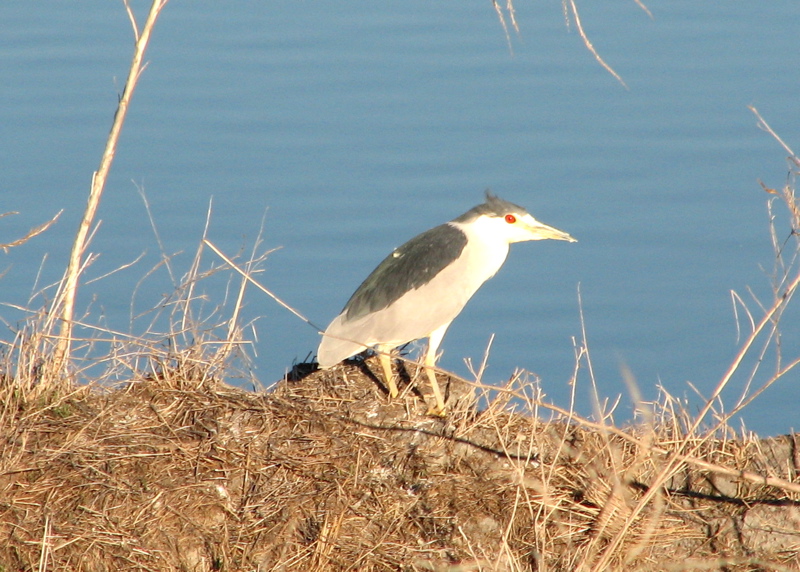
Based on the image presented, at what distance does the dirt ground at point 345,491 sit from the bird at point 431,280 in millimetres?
590

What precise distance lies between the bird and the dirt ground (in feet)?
1.94

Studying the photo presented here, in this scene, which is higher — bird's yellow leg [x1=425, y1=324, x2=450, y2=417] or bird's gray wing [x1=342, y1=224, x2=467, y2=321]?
bird's gray wing [x1=342, y1=224, x2=467, y2=321]

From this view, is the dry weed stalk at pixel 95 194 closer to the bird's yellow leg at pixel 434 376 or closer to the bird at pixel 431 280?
the bird at pixel 431 280

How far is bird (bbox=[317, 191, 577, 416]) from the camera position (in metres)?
4.69

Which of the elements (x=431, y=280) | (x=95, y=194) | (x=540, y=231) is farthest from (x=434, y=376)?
(x=95, y=194)

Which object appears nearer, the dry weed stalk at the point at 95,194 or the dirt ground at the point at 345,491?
the dirt ground at the point at 345,491

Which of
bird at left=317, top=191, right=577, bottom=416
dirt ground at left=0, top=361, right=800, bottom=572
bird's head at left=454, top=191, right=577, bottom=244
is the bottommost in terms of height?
dirt ground at left=0, top=361, right=800, bottom=572

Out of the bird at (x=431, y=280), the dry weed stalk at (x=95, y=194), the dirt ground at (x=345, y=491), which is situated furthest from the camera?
the bird at (x=431, y=280)

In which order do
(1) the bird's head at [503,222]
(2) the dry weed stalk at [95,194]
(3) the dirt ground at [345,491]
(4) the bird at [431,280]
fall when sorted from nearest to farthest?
(3) the dirt ground at [345,491], (2) the dry weed stalk at [95,194], (4) the bird at [431,280], (1) the bird's head at [503,222]

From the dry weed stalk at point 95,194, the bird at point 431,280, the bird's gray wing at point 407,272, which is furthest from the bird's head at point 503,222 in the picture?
the dry weed stalk at point 95,194

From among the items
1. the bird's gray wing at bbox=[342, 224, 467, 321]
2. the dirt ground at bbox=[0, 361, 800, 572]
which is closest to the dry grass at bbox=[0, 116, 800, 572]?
the dirt ground at bbox=[0, 361, 800, 572]

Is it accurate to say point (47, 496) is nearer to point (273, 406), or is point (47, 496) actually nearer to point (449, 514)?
point (273, 406)

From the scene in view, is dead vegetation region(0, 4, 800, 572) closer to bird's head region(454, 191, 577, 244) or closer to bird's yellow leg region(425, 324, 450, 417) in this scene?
bird's yellow leg region(425, 324, 450, 417)

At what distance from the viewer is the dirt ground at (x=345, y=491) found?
11.8 feet
